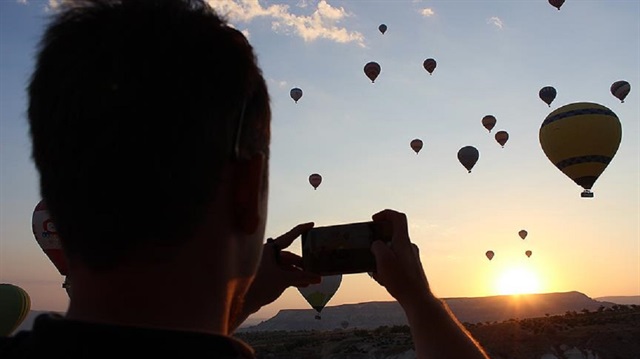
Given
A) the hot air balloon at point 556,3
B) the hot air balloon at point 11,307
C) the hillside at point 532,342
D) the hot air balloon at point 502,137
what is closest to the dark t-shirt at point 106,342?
the hot air balloon at point 11,307

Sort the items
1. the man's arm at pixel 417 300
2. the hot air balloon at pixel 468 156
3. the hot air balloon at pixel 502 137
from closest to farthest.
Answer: the man's arm at pixel 417 300
the hot air balloon at pixel 468 156
the hot air balloon at pixel 502 137

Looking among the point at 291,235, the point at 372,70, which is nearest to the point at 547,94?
the point at 372,70

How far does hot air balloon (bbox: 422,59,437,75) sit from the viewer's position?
48000 mm

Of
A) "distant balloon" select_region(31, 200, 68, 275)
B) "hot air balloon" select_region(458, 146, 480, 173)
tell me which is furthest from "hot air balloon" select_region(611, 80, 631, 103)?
"distant balloon" select_region(31, 200, 68, 275)

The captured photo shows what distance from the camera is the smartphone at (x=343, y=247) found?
217 cm

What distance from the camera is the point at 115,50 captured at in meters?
1.35

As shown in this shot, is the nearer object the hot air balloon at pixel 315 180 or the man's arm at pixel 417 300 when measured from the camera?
the man's arm at pixel 417 300

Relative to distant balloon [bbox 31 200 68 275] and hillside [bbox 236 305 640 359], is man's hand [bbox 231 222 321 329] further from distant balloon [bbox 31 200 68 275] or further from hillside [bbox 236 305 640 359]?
hillside [bbox 236 305 640 359]

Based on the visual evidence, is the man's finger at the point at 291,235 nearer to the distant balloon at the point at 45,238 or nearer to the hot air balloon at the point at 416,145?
the distant balloon at the point at 45,238

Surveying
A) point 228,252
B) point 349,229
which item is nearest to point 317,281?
point 349,229

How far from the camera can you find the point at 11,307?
30.0 meters

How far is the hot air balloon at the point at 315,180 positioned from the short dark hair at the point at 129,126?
46.7 metres

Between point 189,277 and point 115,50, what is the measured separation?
20.5 inches

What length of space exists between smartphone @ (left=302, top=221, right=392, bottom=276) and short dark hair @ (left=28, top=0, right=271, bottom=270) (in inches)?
33.9
